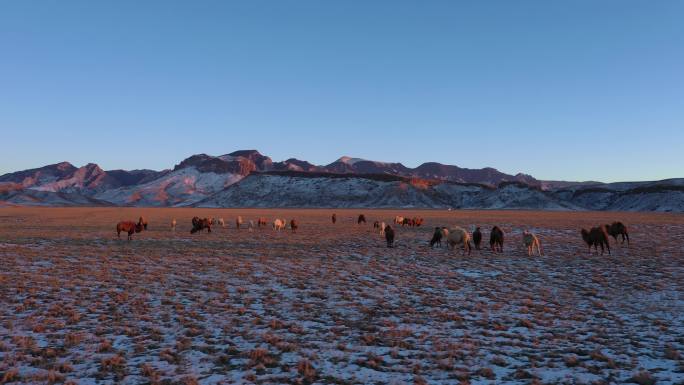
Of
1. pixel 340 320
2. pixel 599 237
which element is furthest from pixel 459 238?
pixel 340 320

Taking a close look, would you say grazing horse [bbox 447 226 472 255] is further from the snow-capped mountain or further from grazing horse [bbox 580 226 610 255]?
the snow-capped mountain

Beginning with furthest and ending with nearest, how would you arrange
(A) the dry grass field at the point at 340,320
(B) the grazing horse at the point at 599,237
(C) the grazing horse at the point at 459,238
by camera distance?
1. (C) the grazing horse at the point at 459,238
2. (B) the grazing horse at the point at 599,237
3. (A) the dry grass field at the point at 340,320

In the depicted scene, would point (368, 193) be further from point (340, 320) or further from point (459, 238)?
point (340, 320)

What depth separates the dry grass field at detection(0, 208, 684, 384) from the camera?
24.6ft

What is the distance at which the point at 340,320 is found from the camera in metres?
10.6

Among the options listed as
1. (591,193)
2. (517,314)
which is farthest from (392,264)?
(591,193)

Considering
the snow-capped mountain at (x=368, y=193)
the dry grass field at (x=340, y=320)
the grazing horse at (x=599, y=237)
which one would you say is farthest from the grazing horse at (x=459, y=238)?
the snow-capped mountain at (x=368, y=193)

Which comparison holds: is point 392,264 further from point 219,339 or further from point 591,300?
point 219,339

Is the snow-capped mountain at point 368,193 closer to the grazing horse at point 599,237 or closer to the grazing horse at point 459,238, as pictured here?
the grazing horse at point 459,238

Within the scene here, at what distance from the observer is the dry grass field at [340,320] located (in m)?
7.50

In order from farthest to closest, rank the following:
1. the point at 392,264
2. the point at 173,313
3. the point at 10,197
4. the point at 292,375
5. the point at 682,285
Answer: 1. the point at 10,197
2. the point at 392,264
3. the point at 682,285
4. the point at 173,313
5. the point at 292,375

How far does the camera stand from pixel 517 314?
36.6 feet

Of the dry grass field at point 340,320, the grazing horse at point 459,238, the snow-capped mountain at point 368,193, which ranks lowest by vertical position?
the dry grass field at point 340,320

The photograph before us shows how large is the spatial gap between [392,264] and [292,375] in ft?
39.9
